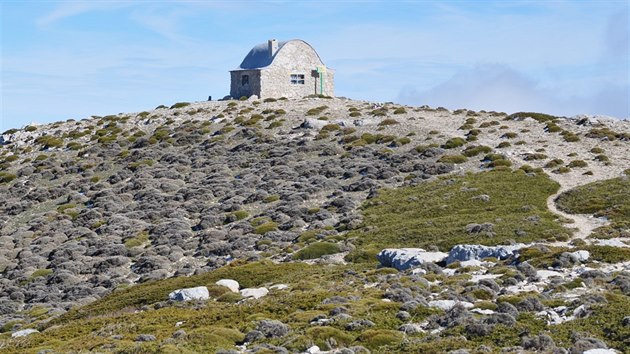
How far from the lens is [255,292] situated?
115 feet

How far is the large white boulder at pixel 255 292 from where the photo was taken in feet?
113

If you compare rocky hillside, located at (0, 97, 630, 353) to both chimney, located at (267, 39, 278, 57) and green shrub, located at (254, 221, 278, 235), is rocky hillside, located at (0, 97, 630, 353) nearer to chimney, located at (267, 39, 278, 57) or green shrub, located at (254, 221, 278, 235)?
green shrub, located at (254, 221, 278, 235)

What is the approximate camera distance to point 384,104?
8625 centimetres

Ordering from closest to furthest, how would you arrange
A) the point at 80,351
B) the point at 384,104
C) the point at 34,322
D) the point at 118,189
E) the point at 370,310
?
the point at 80,351 < the point at 370,310 < the point at 34,322 < the point at 118,189 < the point at 384,104

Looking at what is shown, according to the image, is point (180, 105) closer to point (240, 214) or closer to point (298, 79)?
point (298, 79)

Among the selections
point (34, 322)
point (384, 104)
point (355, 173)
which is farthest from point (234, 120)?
point (34, 322)

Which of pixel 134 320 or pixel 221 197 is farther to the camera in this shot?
pixel 221 197

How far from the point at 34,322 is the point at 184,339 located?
16734 millimetres

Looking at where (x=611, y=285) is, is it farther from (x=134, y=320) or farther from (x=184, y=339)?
(x=134, y=320)

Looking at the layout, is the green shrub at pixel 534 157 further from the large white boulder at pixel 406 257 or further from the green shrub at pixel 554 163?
the large white boulder at pixel 406 257

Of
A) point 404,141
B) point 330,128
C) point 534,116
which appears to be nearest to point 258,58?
point 330,128

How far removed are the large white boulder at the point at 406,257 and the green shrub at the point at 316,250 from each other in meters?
5.15

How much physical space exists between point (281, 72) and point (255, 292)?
5585cm

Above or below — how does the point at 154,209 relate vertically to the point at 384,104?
below
